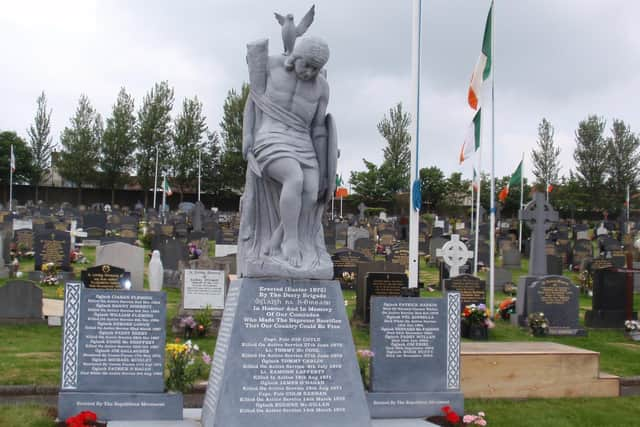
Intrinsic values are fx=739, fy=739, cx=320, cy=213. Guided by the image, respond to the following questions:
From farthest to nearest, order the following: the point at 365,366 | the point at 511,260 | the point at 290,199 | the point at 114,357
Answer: the point at 511,260
the point at 365,366
the point at 114,357
the point at 290,199

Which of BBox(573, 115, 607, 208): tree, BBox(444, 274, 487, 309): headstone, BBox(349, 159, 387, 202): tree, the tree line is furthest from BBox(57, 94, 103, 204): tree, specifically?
BBox(444, 274, 487, 309): headstone

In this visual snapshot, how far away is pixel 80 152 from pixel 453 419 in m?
60.1

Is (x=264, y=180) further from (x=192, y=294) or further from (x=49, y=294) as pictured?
(x=49, y=294)

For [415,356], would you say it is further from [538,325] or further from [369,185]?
[369,185]

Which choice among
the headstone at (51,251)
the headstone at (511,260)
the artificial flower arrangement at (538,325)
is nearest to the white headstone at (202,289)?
the artificial flower arrangement at (538,325)

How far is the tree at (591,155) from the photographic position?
64.8 m

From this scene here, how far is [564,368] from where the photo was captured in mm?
9805

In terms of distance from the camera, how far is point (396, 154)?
61688 mm

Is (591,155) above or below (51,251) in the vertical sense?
above

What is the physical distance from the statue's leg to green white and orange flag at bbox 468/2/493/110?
8.80 meters

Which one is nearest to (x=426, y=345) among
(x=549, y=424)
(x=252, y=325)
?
(x=549, y=424)

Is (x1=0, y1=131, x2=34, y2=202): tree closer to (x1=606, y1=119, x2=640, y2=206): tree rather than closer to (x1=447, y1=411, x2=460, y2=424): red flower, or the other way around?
(x1=606, y1=119, x2=640, y2=206): tree

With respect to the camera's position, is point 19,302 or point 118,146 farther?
point 118,146

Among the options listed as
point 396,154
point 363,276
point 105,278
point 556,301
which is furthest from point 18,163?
point 556,301
